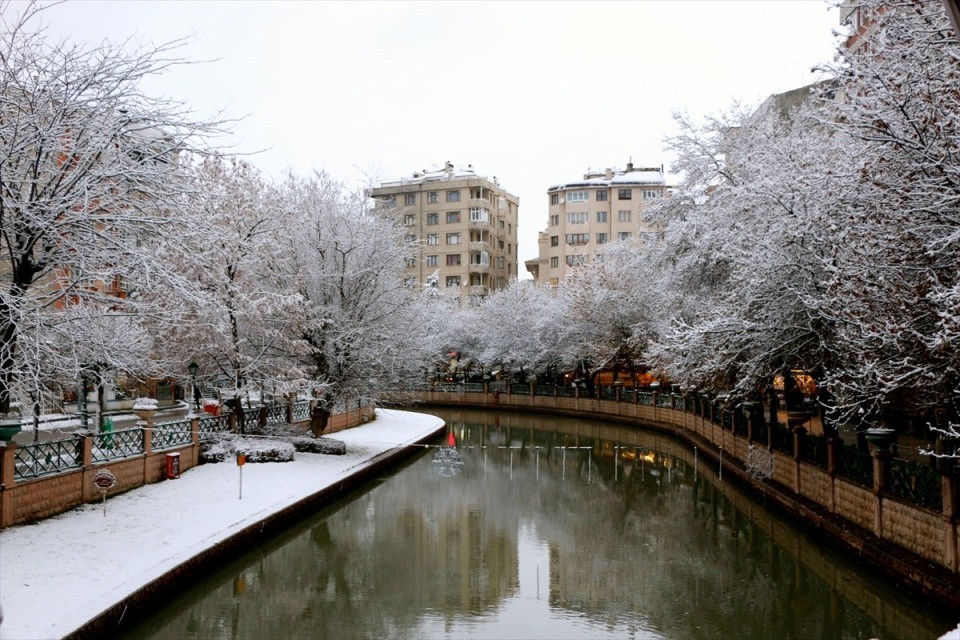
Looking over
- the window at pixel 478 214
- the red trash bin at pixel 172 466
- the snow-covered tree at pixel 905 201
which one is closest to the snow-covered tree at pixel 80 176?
the red trash bin at pixel 172 466

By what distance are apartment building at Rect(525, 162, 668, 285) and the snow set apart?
221ft

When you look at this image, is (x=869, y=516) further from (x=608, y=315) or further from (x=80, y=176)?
(x=608, y=315)

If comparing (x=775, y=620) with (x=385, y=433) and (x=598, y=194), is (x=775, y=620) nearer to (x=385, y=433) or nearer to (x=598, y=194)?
(x=385, y=433)

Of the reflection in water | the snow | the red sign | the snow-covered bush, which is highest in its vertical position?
the snow-covered bush

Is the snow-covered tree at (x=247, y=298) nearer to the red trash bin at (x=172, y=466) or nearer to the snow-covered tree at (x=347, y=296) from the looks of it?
the snow-covered tree at (x=347, y=296)

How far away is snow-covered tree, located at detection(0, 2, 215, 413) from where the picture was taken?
12.4 m

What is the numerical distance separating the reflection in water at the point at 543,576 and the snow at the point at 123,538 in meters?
0.83

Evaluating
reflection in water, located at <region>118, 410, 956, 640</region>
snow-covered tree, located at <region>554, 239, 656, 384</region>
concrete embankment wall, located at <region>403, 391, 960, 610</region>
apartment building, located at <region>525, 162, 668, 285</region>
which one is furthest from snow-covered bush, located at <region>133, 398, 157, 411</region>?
apartment building, located at <region>525, 162, 668, 285</region>

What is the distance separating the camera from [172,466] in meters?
19.8

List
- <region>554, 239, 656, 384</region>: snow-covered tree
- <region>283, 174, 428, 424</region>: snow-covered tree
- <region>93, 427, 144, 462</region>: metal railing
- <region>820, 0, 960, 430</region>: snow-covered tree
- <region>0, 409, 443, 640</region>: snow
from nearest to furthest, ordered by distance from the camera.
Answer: <region>0, 409, 443, 640</region>: snow < <region>820, 0, 960, 430</region>: snow-covered tree < <region>93, 427, 144, 462</region>: metal railing < <region>283, 174, 428, 424</region>: snow-covered tree < <region>554, 239, 656, 384</region>: snow-covered tree

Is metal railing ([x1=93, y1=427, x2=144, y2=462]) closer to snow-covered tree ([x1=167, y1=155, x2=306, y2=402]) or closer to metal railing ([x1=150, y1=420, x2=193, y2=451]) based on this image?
metal railing ([x1=150, y1=420, x2=193, y2=451])

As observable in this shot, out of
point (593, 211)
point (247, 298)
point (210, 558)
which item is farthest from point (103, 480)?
point (593, 211)

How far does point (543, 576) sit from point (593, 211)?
250 ft

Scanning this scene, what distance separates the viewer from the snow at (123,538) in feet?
34.8
